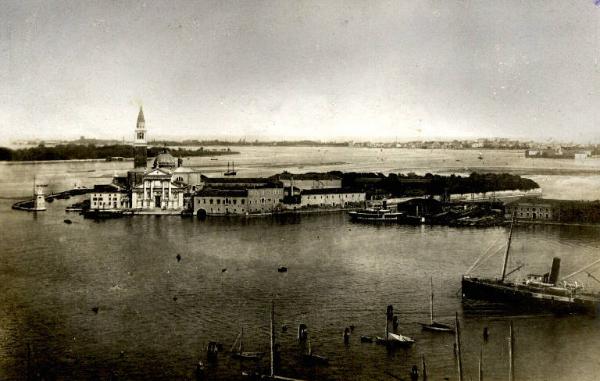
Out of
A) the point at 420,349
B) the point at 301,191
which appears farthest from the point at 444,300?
the point at 301,191

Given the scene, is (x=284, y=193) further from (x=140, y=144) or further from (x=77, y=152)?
(x=77, y=152)

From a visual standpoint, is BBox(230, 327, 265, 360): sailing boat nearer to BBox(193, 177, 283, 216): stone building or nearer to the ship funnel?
the ship funnel

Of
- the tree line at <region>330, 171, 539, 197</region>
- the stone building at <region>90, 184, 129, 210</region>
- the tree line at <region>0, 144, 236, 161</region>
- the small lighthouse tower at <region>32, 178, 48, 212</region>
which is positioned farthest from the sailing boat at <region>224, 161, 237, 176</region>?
the small lighthouse tower at <region>32, 178, 48, 212</region>

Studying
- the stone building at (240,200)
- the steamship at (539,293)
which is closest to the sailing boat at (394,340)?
the steamship at (539,293)

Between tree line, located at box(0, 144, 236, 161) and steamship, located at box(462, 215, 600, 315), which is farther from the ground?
tree line, located at box(0, 144, 236, 161)

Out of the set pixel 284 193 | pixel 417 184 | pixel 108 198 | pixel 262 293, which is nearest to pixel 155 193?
pixel 108 198
